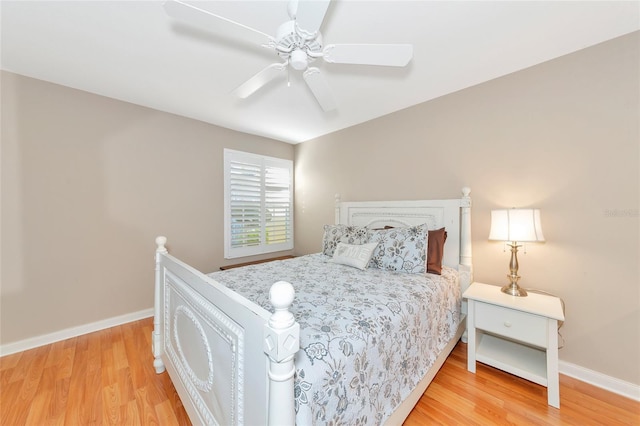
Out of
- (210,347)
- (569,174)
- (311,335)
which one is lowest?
(210,347)

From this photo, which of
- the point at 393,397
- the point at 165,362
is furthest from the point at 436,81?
the point at 165,362

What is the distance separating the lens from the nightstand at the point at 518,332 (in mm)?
1582

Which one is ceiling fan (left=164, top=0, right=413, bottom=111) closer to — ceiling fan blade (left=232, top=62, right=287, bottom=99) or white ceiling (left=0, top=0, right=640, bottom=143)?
ceiling fan blade (left=232, top=62, right=287, bottom=99)

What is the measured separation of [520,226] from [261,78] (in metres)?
2.11

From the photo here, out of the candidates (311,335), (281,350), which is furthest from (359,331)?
(281,350)

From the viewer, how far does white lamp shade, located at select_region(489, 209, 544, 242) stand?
1.78m

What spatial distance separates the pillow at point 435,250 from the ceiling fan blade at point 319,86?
1.45 metres

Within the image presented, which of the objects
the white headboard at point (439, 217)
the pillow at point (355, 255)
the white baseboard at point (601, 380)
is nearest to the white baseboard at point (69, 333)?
the pillow at point (355, 255)

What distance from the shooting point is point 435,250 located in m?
2.18

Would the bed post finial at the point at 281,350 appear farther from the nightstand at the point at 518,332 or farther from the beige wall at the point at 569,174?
the beige wall at the point at 569,174

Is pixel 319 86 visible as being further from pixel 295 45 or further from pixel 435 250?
pixel 435 250

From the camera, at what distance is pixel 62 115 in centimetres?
233

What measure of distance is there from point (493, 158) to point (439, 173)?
48 centimetres

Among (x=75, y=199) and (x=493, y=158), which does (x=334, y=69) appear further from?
(x=75, y=199)
